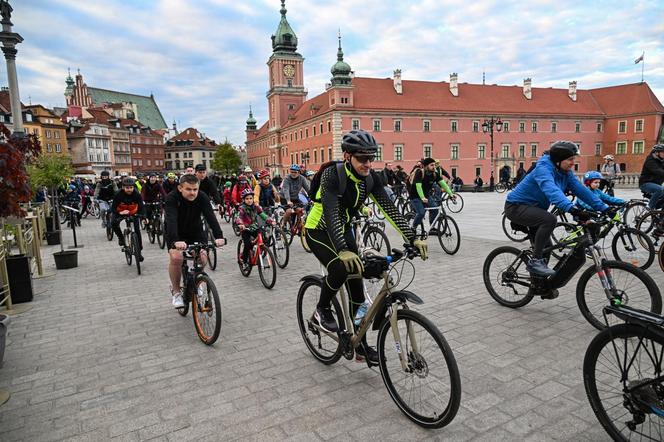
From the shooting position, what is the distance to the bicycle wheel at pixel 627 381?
2.43m

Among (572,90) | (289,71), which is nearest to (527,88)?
(572,90)

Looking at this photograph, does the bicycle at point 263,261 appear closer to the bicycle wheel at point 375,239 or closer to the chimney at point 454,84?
the bicycle wheel at point 375,239

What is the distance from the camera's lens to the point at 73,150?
82250 mm

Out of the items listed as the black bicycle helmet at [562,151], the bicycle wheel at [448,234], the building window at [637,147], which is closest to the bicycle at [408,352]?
the black bicycle helmet at [562,151]

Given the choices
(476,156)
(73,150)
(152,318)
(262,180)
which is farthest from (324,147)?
(152,318)

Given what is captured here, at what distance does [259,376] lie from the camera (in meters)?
3.91

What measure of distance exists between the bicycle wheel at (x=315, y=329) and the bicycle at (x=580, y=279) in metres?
2.30

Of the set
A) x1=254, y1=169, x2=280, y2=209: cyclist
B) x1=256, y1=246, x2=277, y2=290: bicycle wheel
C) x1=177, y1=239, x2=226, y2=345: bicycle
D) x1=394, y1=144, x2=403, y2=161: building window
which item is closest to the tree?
x1=394, y1=144, x2=403, y2=161: building window

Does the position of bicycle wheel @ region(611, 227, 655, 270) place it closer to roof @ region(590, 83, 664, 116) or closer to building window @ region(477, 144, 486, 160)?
building window @ region(477, 144, 486, 160)

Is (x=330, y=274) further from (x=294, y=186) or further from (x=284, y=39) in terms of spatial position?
(x=284, y=39)

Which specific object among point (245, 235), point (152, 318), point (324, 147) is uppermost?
point (324, 147)

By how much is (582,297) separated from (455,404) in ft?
9.61

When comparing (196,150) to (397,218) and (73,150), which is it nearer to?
(73,150)

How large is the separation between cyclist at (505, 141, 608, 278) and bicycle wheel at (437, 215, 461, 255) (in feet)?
11.6
